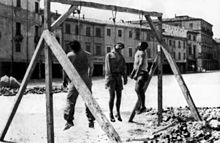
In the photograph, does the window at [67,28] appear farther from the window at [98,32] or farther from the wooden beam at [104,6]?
the wooden beam at [104,6]

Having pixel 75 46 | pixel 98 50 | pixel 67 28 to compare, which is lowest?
pixel 75 46

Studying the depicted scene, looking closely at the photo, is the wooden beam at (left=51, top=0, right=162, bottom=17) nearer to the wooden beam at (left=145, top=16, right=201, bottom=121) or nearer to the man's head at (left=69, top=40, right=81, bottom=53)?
the wooden beam at (left=145, top=16, right=201, bottom=121)

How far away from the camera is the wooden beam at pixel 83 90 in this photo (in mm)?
4424

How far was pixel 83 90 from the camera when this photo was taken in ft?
16.1

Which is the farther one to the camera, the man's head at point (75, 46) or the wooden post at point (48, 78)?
the man's head at point (75, 46)

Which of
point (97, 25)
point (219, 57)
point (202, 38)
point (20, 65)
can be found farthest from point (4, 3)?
point (219, 57)

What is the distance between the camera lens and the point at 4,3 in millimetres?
33719

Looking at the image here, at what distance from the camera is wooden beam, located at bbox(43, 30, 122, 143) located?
442 centimetres

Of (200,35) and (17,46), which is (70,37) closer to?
(17,46)

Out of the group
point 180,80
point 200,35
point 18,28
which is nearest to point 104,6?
point 180,80

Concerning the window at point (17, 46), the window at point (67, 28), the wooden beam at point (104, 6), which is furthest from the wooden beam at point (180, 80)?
the window at point (67, 28)

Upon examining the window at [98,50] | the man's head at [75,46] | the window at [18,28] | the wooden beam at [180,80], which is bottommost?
the wooden beam at [180,80]

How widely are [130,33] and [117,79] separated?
140ft

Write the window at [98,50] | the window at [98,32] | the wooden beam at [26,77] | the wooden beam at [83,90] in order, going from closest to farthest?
the wooden beam at [83,90]
the wooden beam at [26,77]
the window at [98,50]
the window at [98,32]
